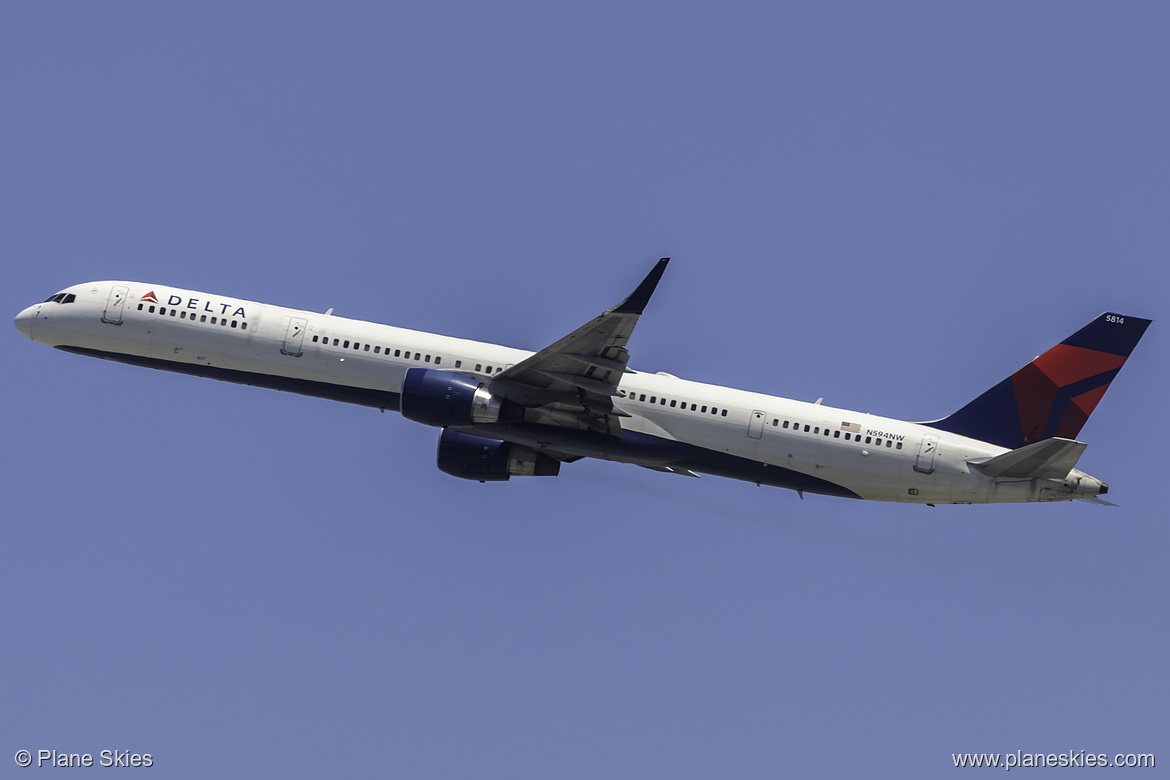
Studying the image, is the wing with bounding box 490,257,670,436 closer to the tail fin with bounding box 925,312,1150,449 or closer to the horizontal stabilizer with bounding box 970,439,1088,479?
the tail fin with bounding box 925,312,1150,449

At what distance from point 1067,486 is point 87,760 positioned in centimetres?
3448

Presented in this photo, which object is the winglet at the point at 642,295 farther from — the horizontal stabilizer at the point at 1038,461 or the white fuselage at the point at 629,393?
the horizontal stabilizer at the point at 1038,461

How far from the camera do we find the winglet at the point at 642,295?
146 ft

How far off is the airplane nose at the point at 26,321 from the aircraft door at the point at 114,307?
387cm

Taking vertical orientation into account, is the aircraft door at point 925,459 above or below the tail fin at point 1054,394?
below

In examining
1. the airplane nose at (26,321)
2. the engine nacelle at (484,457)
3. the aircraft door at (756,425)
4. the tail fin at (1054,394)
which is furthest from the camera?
the airplane nose at (26,321)

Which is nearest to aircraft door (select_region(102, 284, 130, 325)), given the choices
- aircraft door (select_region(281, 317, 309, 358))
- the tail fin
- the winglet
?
aircraft door (select_region(281, 317, 309, 358))

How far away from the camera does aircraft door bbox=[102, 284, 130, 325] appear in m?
53.5

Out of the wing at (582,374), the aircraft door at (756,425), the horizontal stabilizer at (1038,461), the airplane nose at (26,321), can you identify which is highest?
the airplane nose at (26,321)

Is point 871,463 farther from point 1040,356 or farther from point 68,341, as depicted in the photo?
point 68,341

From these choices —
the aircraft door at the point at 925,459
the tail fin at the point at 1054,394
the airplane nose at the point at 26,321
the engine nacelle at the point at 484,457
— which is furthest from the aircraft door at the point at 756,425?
the airplane nose at the point at 26,321

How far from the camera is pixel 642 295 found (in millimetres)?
45062

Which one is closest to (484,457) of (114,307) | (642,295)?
(642,295)

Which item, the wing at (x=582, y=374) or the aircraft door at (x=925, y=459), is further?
the aircraft door at (x=925, y=459)
